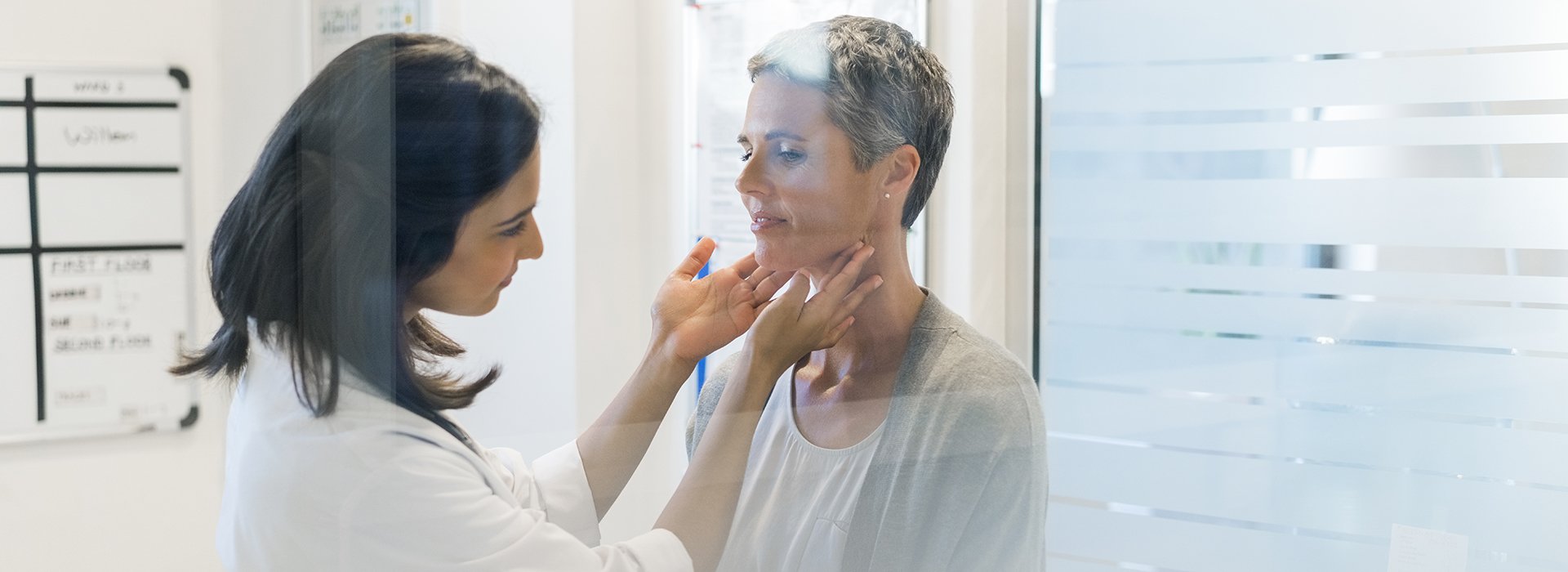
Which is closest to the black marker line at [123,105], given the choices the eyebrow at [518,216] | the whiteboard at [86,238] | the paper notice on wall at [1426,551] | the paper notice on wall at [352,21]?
the whiteboard at [86,238]

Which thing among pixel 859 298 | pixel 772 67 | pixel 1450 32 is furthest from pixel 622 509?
pixel 1450 32

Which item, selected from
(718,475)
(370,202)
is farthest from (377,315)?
(718,475)

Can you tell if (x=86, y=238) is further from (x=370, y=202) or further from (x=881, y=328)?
(x=881, y=328)

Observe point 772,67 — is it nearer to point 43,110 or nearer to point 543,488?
point 543,488

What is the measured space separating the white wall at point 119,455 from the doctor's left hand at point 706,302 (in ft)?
1.07

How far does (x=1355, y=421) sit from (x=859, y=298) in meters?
0.49

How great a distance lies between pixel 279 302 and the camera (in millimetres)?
747

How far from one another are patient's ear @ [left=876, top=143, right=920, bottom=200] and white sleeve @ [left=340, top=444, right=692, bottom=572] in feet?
1.26

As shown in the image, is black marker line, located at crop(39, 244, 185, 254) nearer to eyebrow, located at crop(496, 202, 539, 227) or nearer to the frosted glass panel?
eyebrow, located at crop(496, 202, 539, 227)

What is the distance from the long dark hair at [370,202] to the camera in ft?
2.42

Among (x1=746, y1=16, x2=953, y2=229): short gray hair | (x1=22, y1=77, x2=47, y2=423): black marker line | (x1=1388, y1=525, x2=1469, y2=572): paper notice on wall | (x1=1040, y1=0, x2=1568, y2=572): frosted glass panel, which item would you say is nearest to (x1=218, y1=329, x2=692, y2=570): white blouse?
(x1=22, y1=77, x2=47, y2=423): black marker line

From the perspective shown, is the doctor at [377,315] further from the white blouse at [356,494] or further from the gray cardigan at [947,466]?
the gray cardigan at [947,466]

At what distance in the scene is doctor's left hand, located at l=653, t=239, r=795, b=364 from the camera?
0.84 meters

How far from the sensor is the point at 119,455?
68 cm
